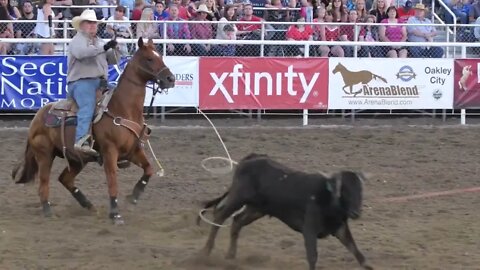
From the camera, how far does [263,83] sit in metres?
15.1

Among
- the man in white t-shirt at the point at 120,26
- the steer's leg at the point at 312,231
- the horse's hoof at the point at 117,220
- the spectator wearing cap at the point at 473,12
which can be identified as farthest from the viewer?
the spectator wearing cap at the point at 473,12

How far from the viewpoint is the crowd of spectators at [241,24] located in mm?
15914

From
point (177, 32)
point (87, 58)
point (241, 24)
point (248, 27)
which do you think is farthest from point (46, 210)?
point (248, 27)

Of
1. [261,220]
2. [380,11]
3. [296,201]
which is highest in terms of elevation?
[380,11]

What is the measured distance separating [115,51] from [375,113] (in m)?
7.71

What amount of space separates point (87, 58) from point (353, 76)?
23.7ft

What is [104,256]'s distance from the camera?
7.25 meters

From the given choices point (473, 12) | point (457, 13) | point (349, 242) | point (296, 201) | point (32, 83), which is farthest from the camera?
point (457, 13)

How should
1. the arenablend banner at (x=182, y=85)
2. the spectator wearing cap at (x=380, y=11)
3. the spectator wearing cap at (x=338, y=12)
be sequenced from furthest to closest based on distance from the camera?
the spectator wearing cap at (x=380, y=11) → the spectator wearing cap at (x=338, y=12) → the arenablend banner at (x=182, y=85)

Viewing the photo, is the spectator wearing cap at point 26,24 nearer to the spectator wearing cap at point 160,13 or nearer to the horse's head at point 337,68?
the spectator wearing cap at point 160,13

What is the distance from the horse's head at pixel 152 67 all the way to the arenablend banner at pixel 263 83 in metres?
5.98

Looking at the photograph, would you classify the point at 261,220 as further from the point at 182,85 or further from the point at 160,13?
the point at 160,13

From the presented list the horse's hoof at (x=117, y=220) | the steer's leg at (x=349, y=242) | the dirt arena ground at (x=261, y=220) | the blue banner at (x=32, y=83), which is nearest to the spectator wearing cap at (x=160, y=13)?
the blue banner at (x=32, y=83)

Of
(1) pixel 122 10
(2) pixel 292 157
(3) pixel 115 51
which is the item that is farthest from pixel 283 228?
(1) pixel 122 10
